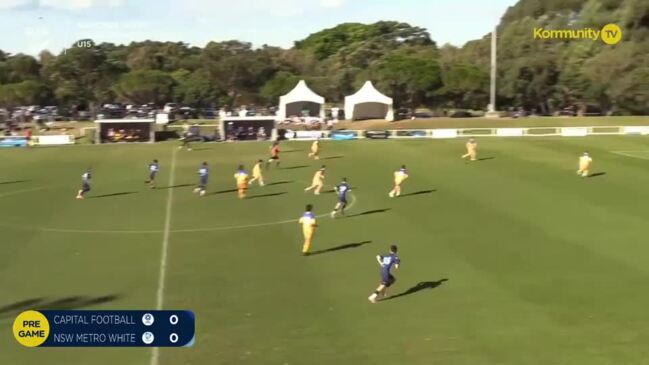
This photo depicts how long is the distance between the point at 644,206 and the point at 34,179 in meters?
33.5

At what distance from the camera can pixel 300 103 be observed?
302 feet

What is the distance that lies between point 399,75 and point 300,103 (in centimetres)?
1394

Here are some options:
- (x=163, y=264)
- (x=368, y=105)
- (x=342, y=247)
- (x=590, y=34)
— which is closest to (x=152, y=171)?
(x=163, y=264)

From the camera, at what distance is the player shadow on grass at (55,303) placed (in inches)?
757

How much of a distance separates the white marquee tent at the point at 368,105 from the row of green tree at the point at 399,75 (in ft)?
26.8

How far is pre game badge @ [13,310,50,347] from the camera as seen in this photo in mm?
15078

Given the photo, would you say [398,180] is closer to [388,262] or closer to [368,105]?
[388,262]

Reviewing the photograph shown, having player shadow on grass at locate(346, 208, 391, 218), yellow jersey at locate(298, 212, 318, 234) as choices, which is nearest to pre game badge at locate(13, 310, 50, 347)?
yellow jersey at locate(298, 212, 318, 234)

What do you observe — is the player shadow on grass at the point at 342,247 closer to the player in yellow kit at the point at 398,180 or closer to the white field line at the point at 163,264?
the white field line at the point at 163,264

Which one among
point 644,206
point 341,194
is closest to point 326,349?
point 341,194

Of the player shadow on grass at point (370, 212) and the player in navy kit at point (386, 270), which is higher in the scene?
the player in navy kit at point (386, 270)

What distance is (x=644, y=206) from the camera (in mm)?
33312

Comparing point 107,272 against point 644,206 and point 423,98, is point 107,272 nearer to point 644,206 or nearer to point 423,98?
point 644,206
